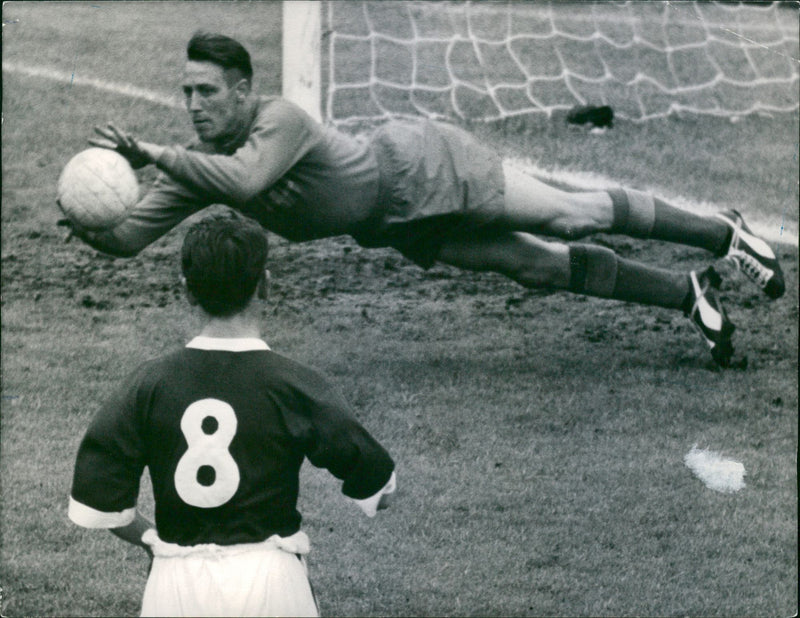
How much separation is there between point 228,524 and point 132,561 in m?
1.57

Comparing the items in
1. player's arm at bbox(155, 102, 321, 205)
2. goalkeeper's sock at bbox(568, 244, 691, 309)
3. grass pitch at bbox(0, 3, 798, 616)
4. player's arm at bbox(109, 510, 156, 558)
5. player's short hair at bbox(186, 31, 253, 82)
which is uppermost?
player's short hair at bbox(186, 31, 253, 82)

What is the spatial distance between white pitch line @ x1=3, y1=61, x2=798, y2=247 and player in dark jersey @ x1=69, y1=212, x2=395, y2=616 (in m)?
4.38

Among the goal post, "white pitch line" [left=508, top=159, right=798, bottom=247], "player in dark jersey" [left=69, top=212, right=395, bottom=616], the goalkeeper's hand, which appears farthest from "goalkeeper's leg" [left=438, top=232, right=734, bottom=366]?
"player in dark jersey" [left=69, top=212, right=395, bottom=616]

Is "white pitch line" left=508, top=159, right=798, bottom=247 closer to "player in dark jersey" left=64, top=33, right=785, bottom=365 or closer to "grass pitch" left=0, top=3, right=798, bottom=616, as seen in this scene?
"grass pitch" left=0, top=3, right=798, bottom=616

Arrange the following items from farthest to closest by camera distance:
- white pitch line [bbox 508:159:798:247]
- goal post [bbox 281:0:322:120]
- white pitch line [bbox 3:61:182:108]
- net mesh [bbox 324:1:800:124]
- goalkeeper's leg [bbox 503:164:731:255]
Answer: net mesh [bbox 324:1:800:124] → white pitch line [bbox 3:61:182:108] → white pitch line [bbox 508:159:798:247] → goal post [bbox 281:0:322:120] → goalkeeper's leg [bbox 503:164:731:255]

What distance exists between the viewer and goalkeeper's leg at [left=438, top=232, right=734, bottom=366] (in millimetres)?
5355

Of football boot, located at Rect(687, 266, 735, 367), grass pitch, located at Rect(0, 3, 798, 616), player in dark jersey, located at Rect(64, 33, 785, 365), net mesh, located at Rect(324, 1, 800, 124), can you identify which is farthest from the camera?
net mesh, located at Rect(324, 1, 800, 124)

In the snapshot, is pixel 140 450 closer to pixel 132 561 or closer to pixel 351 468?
pixel 351 468

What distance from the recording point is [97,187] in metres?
4.46

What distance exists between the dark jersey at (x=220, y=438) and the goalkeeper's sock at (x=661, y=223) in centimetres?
303

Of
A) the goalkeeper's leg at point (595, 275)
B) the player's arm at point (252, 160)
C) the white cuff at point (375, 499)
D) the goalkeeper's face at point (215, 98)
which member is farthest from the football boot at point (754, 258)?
the white cuff at point (375, 499)

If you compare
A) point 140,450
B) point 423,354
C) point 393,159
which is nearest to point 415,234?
point 393,159

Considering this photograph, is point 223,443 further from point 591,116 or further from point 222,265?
point 591,116

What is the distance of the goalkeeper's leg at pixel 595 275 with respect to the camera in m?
5.36
